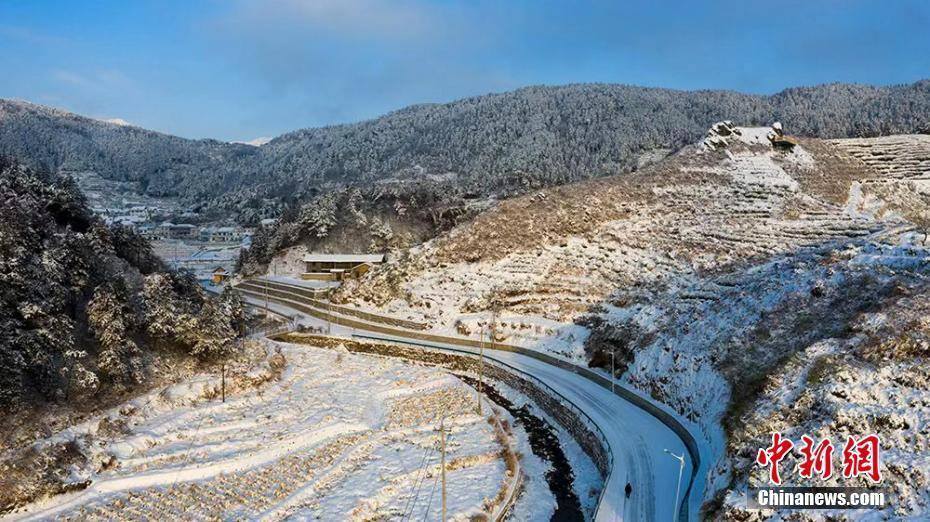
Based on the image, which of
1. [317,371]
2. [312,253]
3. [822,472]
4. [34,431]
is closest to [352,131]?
[312,253]

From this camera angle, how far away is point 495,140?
4589 inches

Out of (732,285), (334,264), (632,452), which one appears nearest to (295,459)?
(632,452)

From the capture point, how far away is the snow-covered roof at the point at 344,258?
5378 centimetres

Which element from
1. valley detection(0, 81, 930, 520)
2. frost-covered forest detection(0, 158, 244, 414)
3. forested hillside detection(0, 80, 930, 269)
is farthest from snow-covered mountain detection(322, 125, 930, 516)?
forested hillside detection(0, 80, 930, 269)

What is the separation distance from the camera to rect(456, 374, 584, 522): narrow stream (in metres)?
18.2

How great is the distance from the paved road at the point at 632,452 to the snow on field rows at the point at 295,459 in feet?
10.0

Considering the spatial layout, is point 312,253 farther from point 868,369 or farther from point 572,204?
point 868,369

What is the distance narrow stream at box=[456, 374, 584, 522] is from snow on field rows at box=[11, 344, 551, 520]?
611mm

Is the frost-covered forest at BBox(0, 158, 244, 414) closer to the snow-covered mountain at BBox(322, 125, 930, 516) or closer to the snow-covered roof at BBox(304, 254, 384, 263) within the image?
the snow-covered mountain at BBox(322, 125, 930, 516)

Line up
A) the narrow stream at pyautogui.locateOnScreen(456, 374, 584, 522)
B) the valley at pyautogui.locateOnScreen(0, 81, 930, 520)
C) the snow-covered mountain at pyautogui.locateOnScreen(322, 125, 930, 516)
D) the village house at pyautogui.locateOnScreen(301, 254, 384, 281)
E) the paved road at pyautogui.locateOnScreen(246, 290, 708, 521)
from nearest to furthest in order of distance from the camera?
the snow-covered mountain at pyautogui.locateOnScreen(322, 125, 930, 516), the paved road at pyautogui.locateOnScreen(246, 290, 708, 521), the valley at pyautogui.locateOnScreen(0, 81, 930, 520), the narrow stream at pyautogui.locateOnScreen(456, 374, 584, 522), the village house at pyautogui.locateOnScreen(301, 254, 384, 281)

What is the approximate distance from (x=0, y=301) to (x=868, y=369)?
2917cm

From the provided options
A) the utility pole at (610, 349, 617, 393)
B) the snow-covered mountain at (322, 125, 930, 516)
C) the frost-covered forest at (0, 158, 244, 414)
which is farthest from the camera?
the utility pole at (610, 349, 617, 393)

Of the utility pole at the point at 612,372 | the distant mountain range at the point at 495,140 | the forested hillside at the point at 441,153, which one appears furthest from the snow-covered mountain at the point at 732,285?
the distant mountain range at the point at 495,140

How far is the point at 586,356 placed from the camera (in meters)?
30.7
